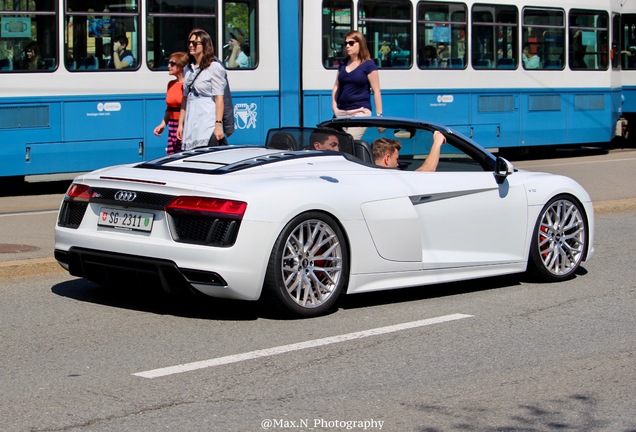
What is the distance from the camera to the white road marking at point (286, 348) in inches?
253

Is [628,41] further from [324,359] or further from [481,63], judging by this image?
[324,359]

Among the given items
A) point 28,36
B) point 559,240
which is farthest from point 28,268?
point 28,36

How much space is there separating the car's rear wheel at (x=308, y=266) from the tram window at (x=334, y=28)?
1130cm

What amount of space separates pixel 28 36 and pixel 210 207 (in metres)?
9.14

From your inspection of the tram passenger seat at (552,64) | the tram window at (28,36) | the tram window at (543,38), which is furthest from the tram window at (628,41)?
the tram window at (28,36)

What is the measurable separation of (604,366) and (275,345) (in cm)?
181

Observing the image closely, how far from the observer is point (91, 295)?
867cm

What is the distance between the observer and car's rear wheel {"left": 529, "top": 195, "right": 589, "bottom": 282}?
9.30 meters

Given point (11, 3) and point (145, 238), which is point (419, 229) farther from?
point (11, 3)

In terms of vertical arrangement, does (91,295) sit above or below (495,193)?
below

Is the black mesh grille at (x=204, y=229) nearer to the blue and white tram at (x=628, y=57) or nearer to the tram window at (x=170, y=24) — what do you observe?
the tram window at (x=170, y=24)

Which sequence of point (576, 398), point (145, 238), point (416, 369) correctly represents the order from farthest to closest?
1. point (145, 238)
2. point (416, 369)
3. point (576, 398)

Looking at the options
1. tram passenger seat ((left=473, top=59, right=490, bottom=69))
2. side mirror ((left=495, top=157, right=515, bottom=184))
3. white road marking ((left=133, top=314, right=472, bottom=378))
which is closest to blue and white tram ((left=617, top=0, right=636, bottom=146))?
tram passenger seat ((left=473, top=59, right=490, bottom=69))

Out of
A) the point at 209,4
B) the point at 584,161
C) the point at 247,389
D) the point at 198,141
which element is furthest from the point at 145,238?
the point at 584,161
